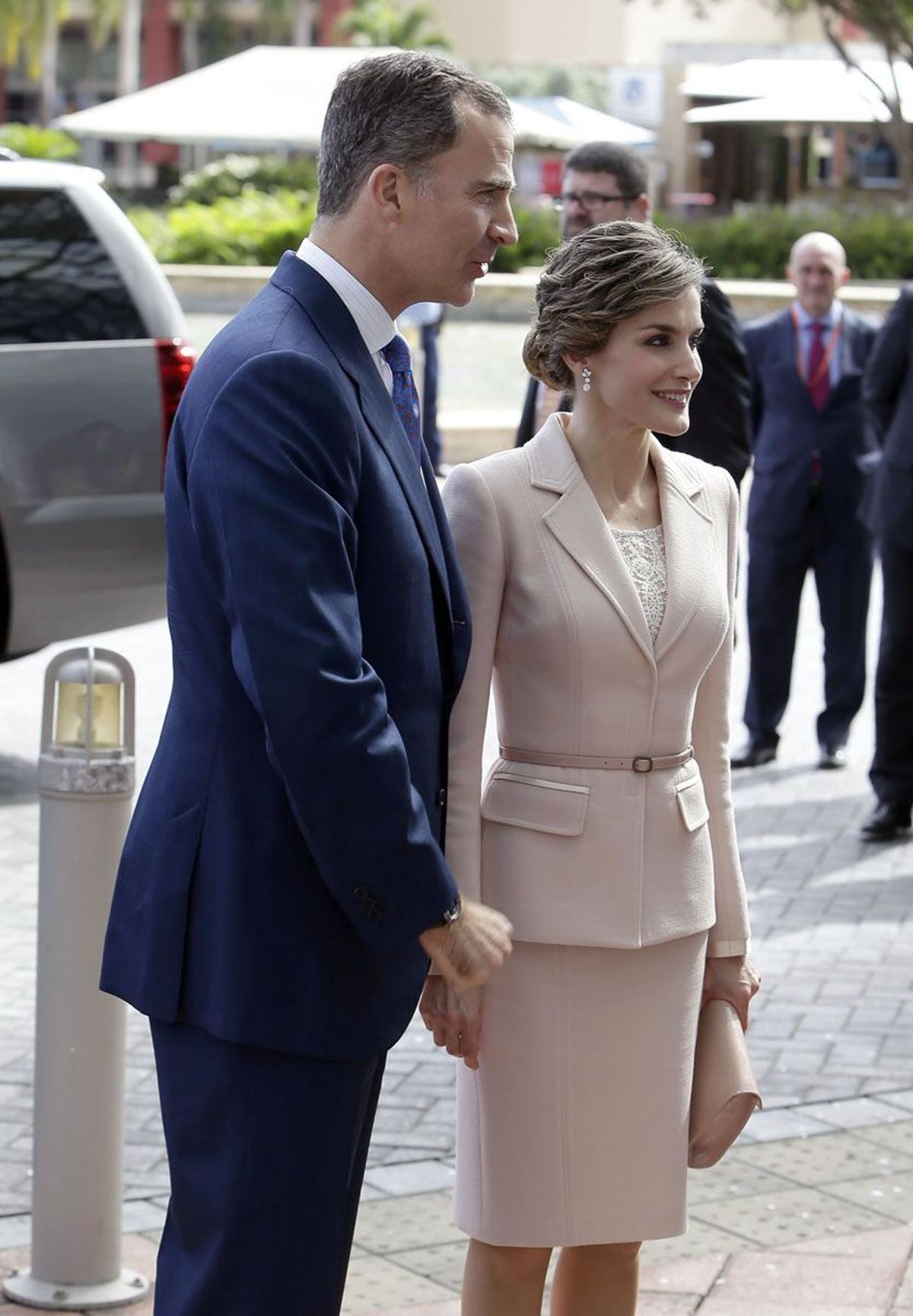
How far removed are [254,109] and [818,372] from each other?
21351mm

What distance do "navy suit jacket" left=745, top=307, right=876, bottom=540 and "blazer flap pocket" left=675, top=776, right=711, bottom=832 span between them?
6.10m

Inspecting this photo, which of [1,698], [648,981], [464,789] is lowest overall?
[1,698]

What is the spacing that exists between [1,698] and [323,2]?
7268 centimetres

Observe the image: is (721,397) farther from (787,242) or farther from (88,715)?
(787,242)

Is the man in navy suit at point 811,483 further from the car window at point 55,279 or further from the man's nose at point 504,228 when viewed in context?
the man's nose at point 504,228

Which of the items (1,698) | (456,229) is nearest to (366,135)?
(456,229)

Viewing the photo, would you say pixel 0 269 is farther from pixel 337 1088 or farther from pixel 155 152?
pixel 155 152

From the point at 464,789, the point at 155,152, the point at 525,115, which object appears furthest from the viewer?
the point at 155,152

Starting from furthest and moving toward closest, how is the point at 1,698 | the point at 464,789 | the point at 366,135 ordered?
1. the point at 1,698
2. the point at 464,789
3. the point at 366,135

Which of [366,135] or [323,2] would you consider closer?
[366,135]

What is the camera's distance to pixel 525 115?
1114 inches

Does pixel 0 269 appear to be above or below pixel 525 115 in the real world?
below

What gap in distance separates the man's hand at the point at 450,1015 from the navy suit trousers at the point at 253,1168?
0.20m

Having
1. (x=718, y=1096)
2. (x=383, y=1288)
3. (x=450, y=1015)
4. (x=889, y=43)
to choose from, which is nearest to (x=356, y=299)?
(x=450, y=1015)
